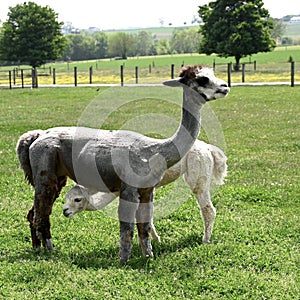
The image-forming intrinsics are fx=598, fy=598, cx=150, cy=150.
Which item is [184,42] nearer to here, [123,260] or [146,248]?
[146,248]

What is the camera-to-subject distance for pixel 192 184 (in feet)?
22.9

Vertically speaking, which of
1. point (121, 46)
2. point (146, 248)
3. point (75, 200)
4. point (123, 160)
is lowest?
point (146, 248)

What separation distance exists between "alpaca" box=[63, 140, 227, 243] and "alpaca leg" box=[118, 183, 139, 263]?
0.47 meters

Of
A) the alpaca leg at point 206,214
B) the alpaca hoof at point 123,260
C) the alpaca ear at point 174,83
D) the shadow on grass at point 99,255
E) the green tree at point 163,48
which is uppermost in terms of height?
the green tree at point 163,48

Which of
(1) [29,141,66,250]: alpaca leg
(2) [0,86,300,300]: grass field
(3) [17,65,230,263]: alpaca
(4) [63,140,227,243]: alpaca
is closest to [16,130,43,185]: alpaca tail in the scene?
(3) [17,65,230,263]: alpaca

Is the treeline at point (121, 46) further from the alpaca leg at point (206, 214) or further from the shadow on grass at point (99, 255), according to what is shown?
the shadow on grass at point (99, 255)

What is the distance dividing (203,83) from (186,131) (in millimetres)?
536

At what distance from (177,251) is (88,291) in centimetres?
153

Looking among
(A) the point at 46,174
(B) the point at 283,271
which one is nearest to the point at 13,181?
(A) the point at 46,174

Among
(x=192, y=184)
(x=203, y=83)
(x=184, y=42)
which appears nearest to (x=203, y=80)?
(x=203, y=83)

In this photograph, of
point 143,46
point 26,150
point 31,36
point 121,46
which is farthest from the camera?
point 143,46

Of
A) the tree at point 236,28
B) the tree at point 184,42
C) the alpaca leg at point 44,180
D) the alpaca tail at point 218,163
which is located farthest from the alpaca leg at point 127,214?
the tree at point 184,42

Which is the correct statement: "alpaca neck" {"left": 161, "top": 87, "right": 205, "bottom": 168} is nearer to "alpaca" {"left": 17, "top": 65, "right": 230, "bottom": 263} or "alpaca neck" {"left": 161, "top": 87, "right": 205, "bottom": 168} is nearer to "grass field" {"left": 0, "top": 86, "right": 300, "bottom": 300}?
"alpaca" {"left": 17, "top": 65, "right": 230, "bottom": 263}

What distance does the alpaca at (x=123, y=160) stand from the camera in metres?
5.98
